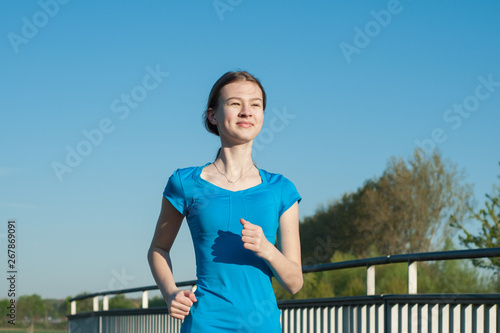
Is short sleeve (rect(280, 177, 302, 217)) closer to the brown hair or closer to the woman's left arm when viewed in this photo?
the woman's left arm

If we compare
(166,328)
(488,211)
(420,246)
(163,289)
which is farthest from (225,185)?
(420,246)

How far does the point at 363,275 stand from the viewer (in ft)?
132

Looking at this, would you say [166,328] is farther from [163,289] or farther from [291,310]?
[163,289]

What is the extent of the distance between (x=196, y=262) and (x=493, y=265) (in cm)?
2566

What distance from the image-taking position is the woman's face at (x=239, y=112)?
2.36m

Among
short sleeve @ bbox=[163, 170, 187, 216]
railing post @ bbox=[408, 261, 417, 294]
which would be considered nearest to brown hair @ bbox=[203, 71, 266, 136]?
short sleeve @ bbox=[163, 170, 187, 216]

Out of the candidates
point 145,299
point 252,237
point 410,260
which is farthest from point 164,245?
point 145,299

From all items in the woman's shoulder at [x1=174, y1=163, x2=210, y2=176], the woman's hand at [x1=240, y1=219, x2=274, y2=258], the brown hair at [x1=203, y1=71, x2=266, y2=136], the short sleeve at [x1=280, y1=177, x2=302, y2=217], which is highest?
the brown hair at [x1=203, y1=71, x2=266, y2=136]

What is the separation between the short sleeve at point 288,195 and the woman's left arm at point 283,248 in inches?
0.7

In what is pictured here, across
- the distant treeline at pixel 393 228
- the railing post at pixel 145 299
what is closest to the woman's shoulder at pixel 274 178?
the railing post at pixel 145 299

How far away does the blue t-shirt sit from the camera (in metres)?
2.15

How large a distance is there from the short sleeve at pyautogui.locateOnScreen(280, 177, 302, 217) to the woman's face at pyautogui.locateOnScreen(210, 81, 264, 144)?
0.22 metres

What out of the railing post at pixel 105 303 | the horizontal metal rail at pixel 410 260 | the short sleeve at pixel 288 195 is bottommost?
the railing post at pixel 105 303

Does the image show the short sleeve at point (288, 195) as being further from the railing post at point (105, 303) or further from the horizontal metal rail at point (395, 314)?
the railing post at point (105, 303)
